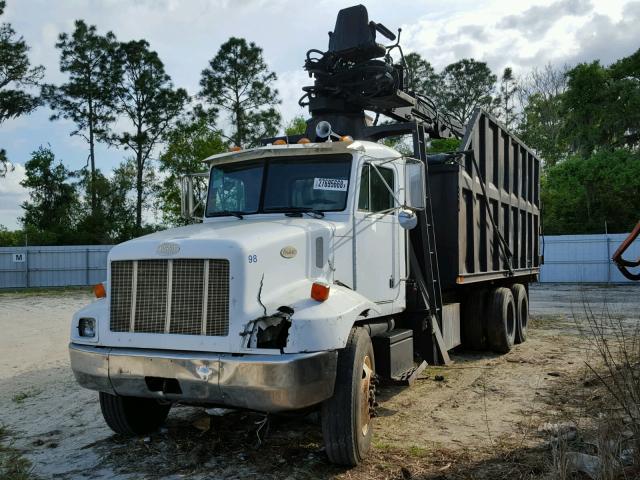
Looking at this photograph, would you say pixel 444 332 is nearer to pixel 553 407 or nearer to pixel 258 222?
pixel 553 407

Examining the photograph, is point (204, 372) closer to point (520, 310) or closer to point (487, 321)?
point (487, 321)

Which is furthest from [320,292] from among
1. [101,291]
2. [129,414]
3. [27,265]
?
[27,265]

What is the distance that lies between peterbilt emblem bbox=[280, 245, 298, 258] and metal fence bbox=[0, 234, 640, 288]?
23.2 m

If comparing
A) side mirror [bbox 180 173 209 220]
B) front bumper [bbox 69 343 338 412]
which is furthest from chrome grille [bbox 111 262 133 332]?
side mirror [bbox 180 173 209 220]

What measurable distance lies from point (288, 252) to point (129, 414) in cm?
212

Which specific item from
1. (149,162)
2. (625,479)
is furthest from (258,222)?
(149,162)

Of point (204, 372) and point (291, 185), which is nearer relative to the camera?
point (204, 372)

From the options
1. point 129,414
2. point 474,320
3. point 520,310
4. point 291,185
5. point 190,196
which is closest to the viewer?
point 129,414

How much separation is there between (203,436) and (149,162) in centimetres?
3409

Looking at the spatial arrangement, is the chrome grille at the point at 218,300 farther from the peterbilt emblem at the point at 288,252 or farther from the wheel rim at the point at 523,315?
the wheel rim at the point at 523,315

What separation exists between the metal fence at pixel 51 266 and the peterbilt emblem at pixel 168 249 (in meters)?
26.3

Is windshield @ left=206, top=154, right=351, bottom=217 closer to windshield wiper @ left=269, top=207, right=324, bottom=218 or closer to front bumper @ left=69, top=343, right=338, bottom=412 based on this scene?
windshield wiper @ left=269, top=207, right=324, bottom=218

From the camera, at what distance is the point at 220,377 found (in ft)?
14.2

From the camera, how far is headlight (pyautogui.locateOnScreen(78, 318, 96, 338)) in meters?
4.91
